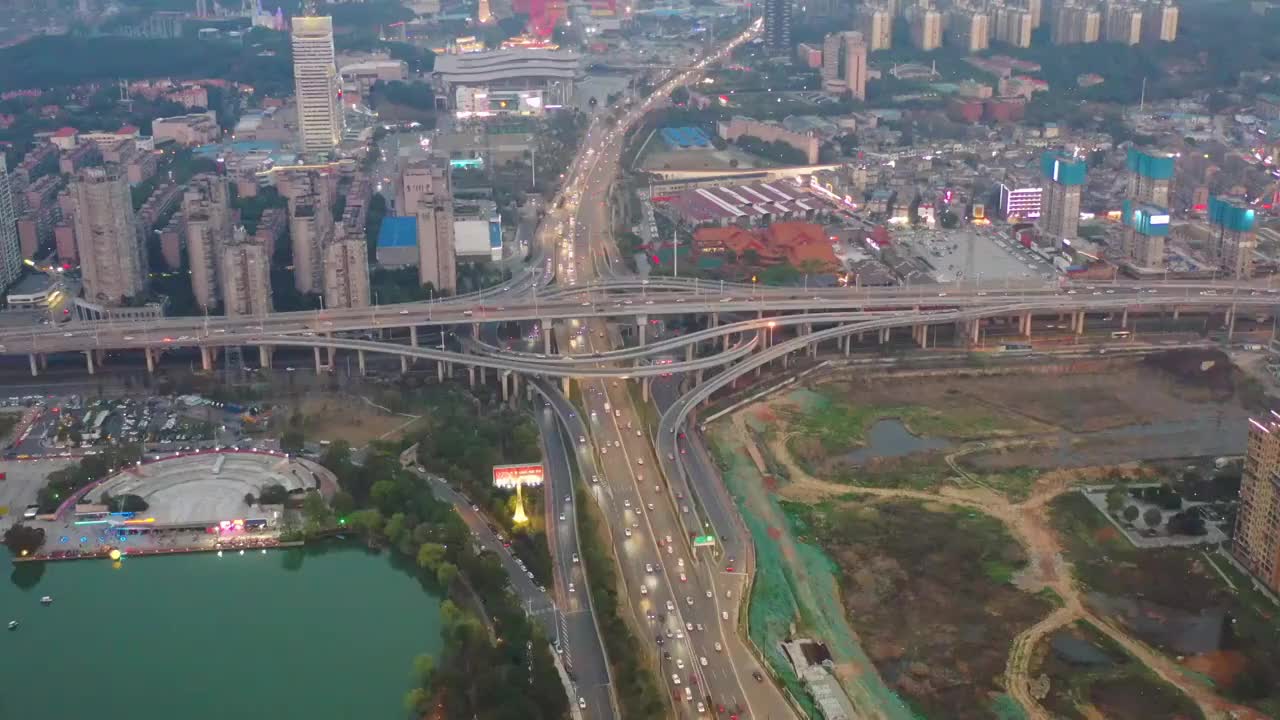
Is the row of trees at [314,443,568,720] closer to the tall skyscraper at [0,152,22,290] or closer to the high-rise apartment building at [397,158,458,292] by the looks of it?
the high-rise apartment building at [397,158,458,292]

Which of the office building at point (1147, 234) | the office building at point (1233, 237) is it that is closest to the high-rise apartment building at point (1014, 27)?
the office building at point (1233, 237)

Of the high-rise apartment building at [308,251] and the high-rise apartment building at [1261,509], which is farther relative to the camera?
the high-rise apartment building at [308,251]

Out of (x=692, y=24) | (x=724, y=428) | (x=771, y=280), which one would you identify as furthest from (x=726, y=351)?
(x=692, y=24)

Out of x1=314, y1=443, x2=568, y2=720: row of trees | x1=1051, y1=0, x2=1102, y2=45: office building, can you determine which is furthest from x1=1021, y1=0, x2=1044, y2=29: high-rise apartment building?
x1=314, y1=443, x2=568, y2=720: row of trees

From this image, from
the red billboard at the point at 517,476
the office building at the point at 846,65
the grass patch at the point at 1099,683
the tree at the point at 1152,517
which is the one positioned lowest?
the grass patch at the point at 1099,683

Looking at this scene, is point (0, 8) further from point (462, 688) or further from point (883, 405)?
point (462, 688)

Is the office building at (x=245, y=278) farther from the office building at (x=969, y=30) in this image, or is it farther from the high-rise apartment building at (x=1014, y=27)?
the high-rise apartment building at (x=1014, y=27)

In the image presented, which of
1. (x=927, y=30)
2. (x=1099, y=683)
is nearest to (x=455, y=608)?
(x=1099, y=683)
